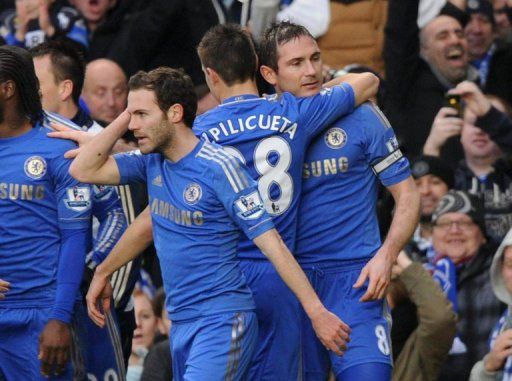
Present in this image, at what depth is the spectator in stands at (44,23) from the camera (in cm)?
1341

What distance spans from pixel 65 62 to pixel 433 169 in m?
2.93

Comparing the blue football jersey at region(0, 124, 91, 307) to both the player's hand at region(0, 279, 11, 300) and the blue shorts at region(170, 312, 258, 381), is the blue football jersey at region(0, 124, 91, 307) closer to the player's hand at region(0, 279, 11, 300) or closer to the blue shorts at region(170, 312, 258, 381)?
the player's hand at region(0, 279, 11, 300)

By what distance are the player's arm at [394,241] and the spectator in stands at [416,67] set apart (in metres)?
3.45

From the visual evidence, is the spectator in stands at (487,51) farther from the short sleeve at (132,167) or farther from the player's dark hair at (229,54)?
the short sleeve at (132,167)

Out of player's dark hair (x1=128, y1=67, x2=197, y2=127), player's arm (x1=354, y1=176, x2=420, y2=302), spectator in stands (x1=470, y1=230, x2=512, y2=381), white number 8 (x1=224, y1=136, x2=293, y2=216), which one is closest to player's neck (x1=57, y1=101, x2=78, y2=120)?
player's dark hair (x1=128, y1=67, x2=197, y2=127)

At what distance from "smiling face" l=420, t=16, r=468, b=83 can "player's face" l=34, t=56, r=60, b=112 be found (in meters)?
3.74

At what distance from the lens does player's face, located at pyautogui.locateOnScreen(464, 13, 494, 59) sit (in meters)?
13.0

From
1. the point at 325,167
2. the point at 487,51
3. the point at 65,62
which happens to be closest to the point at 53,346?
the point at 325,167

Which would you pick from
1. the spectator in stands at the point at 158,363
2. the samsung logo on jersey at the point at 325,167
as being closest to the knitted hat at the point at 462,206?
the spectator in stands at the point at 158,363

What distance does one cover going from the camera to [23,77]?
8.91 metres

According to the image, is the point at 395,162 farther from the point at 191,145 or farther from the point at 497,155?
the point at 497,155

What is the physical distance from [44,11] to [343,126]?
17.2 feet

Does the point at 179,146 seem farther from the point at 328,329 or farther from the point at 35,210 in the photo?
the point at 328,329

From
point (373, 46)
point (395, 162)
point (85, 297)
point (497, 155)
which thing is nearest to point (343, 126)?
point (395, 162)
